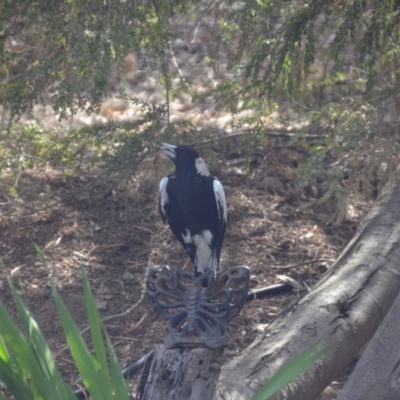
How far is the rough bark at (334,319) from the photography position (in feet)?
11.4

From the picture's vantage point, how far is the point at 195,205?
4383 mm

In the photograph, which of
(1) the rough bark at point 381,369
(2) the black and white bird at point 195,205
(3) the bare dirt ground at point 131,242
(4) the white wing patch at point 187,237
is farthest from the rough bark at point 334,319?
(4) the white wing patch at point 187,237

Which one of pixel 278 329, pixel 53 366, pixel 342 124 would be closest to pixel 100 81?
pixel 342 124

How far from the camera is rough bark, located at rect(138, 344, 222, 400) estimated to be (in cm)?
252

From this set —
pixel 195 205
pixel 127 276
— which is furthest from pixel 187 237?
pixel 127 276

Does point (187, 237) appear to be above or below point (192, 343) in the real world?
below

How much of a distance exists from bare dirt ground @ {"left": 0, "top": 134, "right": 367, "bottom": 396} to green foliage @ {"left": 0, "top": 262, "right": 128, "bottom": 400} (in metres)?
1.93

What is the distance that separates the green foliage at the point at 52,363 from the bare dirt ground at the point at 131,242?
1.93 m

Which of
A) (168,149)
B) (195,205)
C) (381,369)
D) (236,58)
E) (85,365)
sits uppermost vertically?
(236,58)

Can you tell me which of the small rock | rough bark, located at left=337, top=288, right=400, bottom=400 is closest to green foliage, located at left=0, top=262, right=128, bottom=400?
rough bark, located at left=337, top=288, right=400, bottom=400

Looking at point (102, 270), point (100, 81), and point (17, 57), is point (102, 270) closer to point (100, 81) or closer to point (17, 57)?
point (17, 57)

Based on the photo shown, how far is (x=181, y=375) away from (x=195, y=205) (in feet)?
6.35

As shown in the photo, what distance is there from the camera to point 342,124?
12.8 ft

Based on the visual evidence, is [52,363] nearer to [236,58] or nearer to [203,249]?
[203,249]
